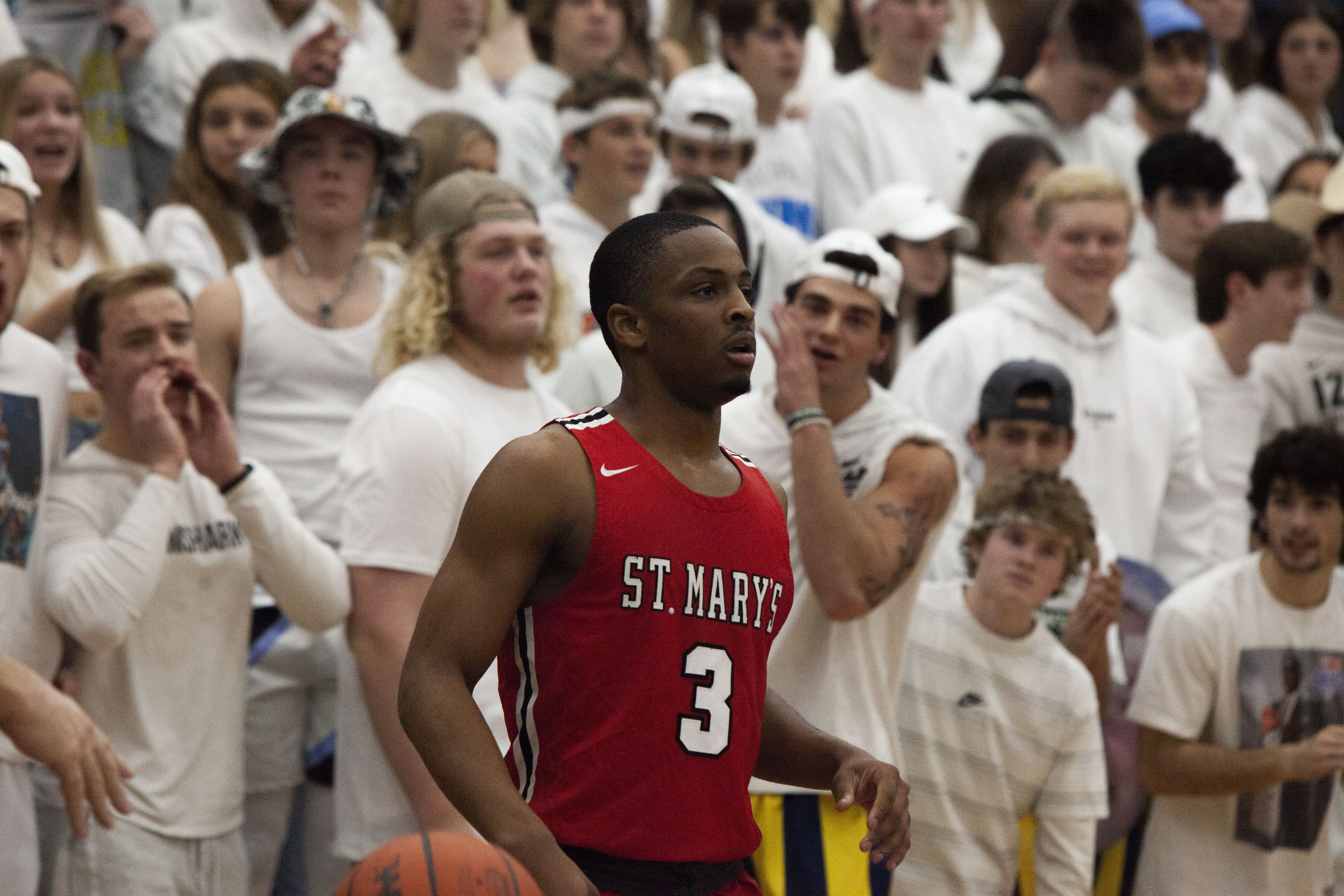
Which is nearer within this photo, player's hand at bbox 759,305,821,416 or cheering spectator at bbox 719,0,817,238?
player's hand at bbox 759,305,821,416

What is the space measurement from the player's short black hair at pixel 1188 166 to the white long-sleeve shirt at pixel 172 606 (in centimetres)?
477

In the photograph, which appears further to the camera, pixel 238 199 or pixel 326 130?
pixel 238 199

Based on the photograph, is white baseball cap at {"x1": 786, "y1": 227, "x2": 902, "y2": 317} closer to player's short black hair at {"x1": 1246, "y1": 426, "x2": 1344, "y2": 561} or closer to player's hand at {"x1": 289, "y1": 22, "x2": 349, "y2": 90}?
player's short black hair at {"x1": 1246, "y1": 426, "x2": 1344, "y2": 561}

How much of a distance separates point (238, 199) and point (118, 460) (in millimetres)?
1968

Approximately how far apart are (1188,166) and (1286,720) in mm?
3177

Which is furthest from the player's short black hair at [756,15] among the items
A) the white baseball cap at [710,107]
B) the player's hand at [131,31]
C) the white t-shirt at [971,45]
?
the player's hand at [131,31]

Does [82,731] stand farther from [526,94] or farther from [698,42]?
[698,42]

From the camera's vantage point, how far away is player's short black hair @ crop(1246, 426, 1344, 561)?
5766 millimetres

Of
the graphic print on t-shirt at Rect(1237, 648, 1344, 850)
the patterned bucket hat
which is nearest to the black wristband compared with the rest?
the patterned bucket hat

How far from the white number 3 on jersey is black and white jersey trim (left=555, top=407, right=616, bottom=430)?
1.40ft

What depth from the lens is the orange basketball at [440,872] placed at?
2521 mm

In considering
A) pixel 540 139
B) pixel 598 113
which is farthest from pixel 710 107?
pixel 540 139

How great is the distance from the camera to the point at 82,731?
3.97 meters

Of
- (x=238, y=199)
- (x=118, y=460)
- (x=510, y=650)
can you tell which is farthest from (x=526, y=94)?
(x=510, y=650)
